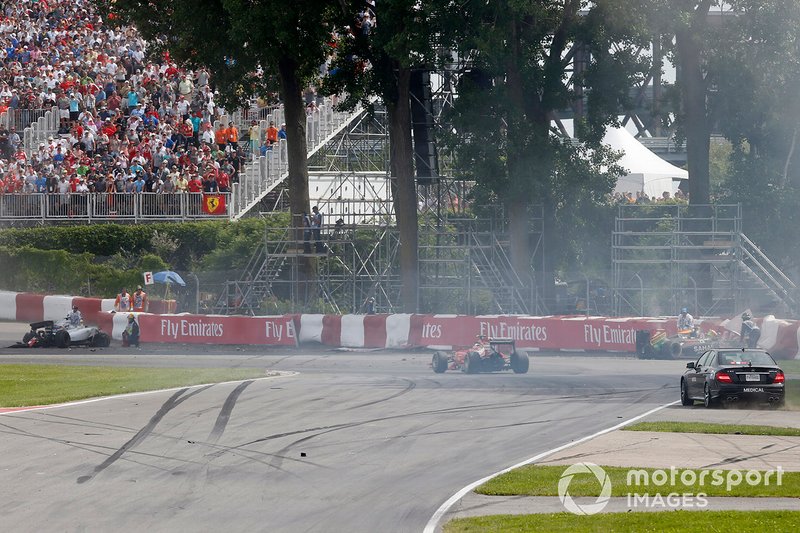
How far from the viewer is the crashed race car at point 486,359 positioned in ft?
97.5

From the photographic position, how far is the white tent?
53.2 metres

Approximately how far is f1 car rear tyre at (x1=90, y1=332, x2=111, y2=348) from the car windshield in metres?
21.9

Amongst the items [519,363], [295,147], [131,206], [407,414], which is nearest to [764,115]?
[295,147]

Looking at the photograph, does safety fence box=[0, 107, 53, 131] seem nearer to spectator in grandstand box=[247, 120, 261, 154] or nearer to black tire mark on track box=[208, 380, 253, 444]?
spectator in grandstand box=[247, 120, 261, 154]

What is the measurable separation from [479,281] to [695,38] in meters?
11.7

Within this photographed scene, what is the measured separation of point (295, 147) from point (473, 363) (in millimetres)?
16593

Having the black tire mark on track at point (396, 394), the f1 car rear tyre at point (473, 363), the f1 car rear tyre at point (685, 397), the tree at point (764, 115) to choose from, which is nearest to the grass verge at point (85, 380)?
the black tire mark on track at point (396, 394)

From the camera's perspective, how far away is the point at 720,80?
150 feet

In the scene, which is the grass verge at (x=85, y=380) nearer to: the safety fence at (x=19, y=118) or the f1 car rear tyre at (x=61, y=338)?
the f1 car rear tyre at (x=61, y=338)

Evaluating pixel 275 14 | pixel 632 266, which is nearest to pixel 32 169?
pixel 275 14

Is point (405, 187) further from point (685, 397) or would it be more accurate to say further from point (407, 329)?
point (685, 397)

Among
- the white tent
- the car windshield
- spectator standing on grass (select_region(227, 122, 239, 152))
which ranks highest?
spectator standing on grass (select_region(227, 122, 239, 152))

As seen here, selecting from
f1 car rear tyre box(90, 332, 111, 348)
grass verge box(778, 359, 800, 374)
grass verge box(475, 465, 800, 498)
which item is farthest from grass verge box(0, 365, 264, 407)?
grass verge box(778, 359, 800, 374)

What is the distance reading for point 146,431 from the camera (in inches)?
753
